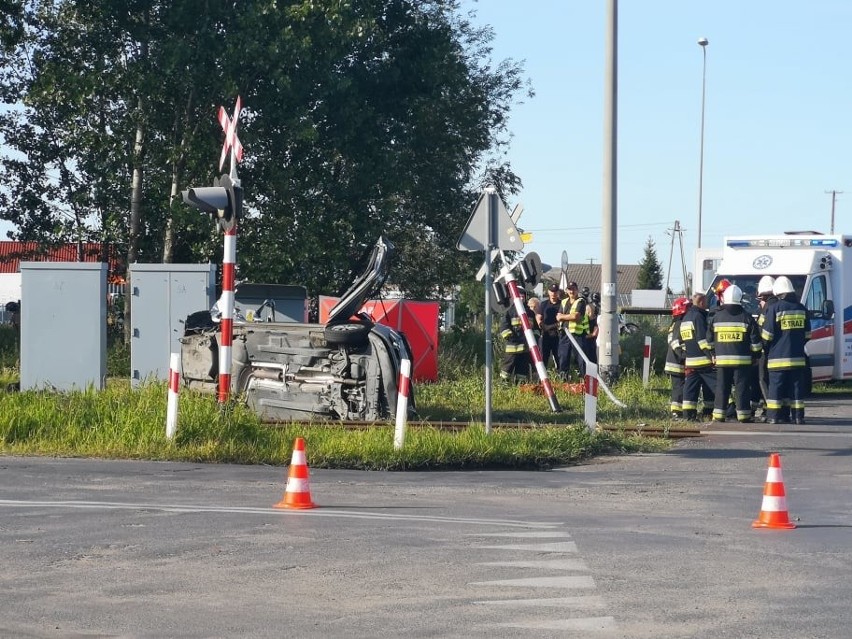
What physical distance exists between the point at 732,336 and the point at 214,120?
1407cm

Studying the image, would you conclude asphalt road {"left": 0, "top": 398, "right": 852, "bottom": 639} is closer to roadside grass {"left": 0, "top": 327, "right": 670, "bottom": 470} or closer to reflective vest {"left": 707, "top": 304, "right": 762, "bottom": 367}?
roadside grass {"left": 0, "top": 327, "right": 670, "bottom": 470}

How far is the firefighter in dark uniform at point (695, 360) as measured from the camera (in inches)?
714

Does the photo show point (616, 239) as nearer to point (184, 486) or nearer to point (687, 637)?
→ point (184, 486)

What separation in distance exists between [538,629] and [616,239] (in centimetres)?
1643

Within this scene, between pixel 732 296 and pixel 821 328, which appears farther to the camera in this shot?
pixel 821 328

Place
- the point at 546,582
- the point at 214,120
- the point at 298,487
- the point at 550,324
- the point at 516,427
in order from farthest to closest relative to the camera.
Result: the point at 214,120, the point at 550,324, the point at 516,427, the point at 298,487, the point at 546,582

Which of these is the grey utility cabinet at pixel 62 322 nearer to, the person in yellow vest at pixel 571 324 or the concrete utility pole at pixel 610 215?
the concrete utility pole at pixel 610 215

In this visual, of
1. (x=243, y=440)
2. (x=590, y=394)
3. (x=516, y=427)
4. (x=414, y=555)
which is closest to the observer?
(x=414, y=555)

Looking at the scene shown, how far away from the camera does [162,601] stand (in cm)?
669

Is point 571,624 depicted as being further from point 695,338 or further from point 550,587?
point 695,338

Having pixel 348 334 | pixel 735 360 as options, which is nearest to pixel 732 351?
pixel 735 360

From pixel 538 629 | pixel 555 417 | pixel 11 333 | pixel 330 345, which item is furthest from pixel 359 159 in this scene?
pixel 538 629

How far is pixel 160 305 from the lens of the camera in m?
19.4

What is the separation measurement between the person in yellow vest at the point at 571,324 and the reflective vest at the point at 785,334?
5.77 metres
